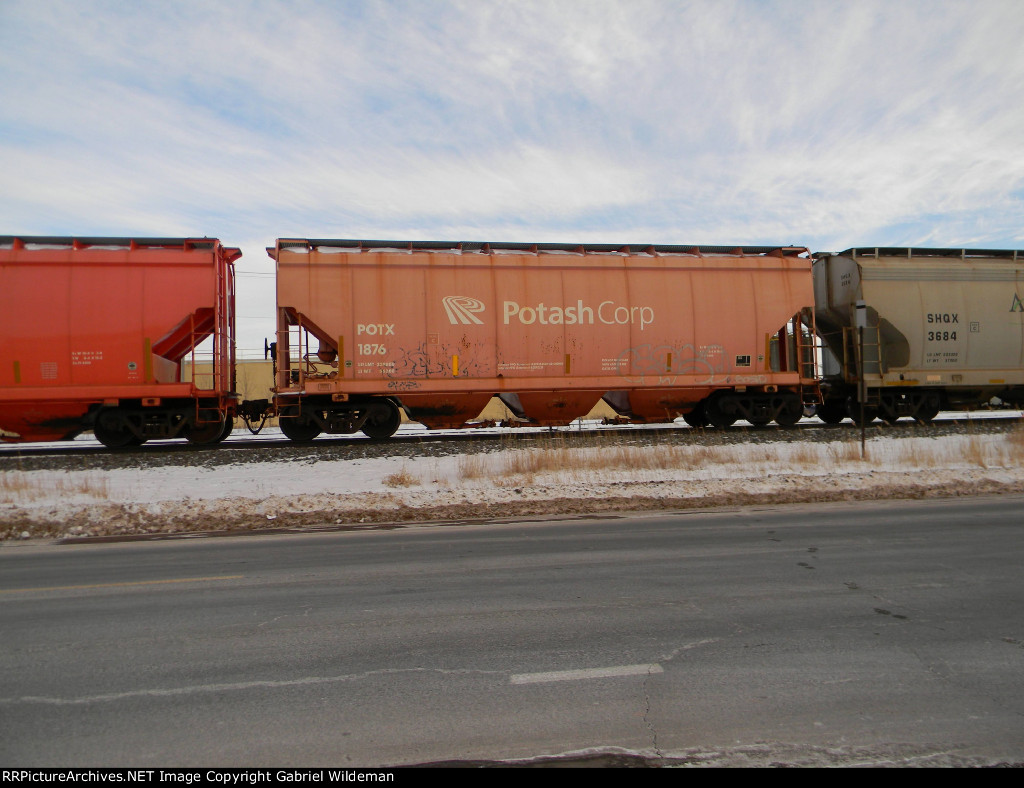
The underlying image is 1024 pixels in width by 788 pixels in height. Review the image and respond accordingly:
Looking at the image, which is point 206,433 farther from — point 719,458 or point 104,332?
point 719,458

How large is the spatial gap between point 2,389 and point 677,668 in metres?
13.7

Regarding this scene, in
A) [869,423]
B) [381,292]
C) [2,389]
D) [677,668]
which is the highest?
[381,292]

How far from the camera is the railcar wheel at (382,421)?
13.8m

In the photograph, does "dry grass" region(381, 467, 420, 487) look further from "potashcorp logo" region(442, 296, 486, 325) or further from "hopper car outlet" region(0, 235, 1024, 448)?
"potashcorp logo" region(442, 296, 486, 325)

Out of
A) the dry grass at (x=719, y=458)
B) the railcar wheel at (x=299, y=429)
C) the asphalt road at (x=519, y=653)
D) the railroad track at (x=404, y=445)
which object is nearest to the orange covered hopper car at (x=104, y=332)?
the railroad track at (x=404, y=445)

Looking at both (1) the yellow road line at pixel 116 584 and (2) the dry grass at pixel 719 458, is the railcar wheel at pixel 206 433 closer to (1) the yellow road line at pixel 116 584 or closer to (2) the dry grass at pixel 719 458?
(2) the dry grass at pixel 719 458

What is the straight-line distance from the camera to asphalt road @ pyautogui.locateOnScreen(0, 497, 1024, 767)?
273 centimetres

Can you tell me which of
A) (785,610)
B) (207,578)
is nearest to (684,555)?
(785,610)

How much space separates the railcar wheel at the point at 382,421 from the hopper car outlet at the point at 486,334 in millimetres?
33

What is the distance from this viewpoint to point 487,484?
1002 cm

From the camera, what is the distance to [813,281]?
1595 centimetres

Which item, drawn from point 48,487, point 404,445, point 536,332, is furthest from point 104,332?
point 536,332

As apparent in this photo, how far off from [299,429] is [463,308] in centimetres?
443

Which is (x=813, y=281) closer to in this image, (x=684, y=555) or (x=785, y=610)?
(x=684, y=555)
